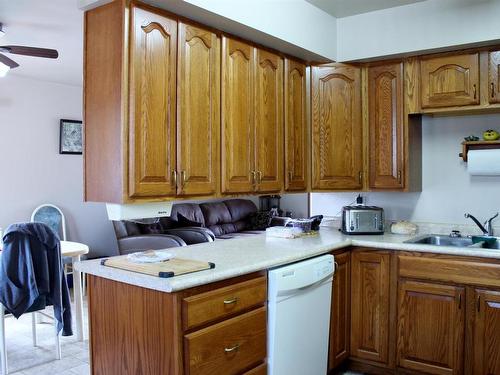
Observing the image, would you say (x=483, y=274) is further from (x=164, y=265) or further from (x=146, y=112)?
(x=146, y=112)

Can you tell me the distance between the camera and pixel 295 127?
3.10 meters

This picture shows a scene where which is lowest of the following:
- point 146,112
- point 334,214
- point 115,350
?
point 115,350

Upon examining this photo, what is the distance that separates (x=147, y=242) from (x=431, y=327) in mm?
3321

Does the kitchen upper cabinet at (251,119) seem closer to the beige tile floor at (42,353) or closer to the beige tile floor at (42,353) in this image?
the beige tile floor at (42,353)

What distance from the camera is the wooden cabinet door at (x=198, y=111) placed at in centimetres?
228

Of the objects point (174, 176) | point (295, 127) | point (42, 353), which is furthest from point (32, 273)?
point (295, 127)

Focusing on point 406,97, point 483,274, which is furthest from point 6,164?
point 483,274

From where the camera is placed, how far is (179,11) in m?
2.24

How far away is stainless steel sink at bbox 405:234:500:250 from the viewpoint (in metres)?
2.88

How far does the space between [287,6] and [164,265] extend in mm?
1743

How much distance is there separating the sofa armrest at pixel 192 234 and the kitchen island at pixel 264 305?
218 cm


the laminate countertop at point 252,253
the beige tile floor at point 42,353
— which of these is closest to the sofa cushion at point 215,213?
the beige tile floor at point 42,353

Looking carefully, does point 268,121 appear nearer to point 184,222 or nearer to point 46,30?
point 46,30

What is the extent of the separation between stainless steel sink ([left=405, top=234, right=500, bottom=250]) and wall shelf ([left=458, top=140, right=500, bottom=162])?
1.73ft
